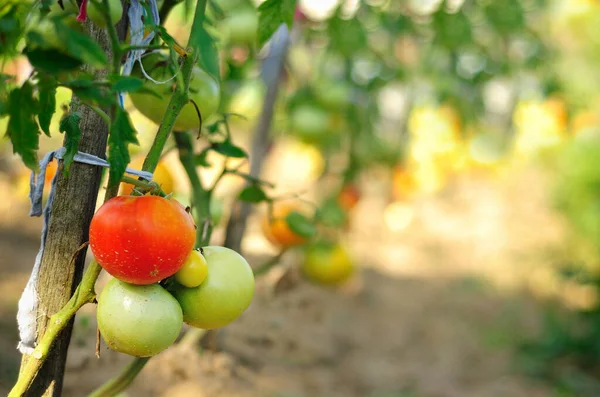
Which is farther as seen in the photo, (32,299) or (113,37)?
(32,299)

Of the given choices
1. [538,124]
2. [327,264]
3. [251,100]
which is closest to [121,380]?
[327,264]

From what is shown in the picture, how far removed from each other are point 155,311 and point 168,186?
0.39 m

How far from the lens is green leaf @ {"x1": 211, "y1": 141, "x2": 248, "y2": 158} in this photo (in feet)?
3.12

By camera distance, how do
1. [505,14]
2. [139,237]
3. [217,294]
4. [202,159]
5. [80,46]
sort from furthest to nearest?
1. [505,14]
2. [202,159]
3. [217,294]
4. [139,237]
5. [80,46]

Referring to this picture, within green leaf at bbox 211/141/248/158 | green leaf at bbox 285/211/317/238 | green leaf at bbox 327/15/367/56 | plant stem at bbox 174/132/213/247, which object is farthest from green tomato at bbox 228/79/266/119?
green leaf at bbox 211/141/248/158

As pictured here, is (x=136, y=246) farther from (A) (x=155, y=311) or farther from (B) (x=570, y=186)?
(B) (x=570, y=186)

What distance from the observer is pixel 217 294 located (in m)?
0.79

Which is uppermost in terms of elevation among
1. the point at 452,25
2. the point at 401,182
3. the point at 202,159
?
the point at 452,25

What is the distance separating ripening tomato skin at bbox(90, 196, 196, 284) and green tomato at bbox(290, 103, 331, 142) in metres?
1.22

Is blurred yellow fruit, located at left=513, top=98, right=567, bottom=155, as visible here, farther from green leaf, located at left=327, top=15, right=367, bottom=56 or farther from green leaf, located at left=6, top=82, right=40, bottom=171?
green leaf, located at left=6, top=82, right=40, bottom=171

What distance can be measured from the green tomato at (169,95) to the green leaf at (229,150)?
2.0 inches

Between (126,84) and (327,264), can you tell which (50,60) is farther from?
(327,264)

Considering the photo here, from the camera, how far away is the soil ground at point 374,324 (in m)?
1.52

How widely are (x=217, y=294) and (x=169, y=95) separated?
0.93 ft
